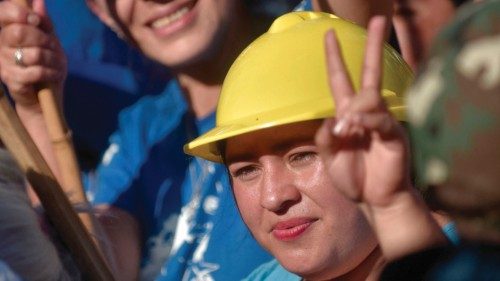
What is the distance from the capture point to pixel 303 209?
1601mm

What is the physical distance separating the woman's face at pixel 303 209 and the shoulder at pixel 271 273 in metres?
0.20

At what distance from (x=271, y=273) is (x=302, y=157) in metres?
0.33

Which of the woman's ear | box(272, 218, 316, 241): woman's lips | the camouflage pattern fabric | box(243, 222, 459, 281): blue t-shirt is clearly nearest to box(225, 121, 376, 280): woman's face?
box(272, 218, 316, 241): woman's lips

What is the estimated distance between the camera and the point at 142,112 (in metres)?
2.42

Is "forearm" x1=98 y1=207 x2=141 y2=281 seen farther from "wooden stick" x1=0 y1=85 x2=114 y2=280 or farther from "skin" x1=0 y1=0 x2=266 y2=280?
"wooden stick" x1=0 y1=85 x2=114 y2=280

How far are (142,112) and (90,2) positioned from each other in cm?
25

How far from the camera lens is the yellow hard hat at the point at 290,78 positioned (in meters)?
1.60

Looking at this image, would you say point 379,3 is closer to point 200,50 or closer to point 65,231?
point 200,50

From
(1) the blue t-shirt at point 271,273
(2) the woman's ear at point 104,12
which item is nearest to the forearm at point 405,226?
(1) the blue t-shirt at point 271,273

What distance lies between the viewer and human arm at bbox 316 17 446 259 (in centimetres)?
120

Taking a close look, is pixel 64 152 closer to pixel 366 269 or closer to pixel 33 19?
pixel 33 19

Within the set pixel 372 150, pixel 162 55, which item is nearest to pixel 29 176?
pixel 162 55

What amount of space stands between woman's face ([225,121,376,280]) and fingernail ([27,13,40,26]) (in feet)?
2.14

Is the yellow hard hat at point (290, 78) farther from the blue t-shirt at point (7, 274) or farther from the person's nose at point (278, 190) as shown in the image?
the blue t-shirt at point (7, 274)
